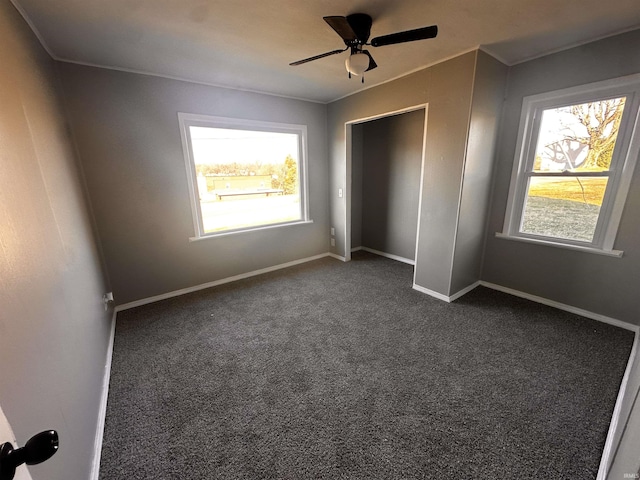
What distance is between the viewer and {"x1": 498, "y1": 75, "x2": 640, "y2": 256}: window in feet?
7.18

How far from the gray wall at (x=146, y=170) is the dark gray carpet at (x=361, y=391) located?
53 centimetres

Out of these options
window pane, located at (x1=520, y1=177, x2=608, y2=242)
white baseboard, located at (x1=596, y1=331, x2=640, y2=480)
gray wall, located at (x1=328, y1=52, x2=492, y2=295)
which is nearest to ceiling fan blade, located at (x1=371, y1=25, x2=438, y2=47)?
gray wall, located at (x1=328, y1=52, x2=492, y2=295)

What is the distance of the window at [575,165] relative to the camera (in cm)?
219

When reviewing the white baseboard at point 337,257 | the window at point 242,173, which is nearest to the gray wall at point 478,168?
the white baseboard at point 337,257

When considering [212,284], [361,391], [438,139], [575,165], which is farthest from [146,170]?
[575,165]

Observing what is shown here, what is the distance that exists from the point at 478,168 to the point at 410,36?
1601 millimetres

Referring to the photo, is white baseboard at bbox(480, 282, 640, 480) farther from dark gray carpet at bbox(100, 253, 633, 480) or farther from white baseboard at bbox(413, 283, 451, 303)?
white baseboard at bbox(413, 283, 451, 303)

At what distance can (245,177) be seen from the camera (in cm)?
345

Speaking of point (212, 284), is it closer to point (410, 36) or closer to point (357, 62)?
point (357, 62)

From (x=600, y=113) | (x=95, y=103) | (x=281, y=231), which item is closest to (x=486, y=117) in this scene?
(x=600, y=113)

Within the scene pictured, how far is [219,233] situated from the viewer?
11.0ft

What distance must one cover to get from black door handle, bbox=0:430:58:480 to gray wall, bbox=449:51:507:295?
117 inches

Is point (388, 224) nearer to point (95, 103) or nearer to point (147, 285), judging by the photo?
point (147, 285)

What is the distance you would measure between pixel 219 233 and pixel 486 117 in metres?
3.28
